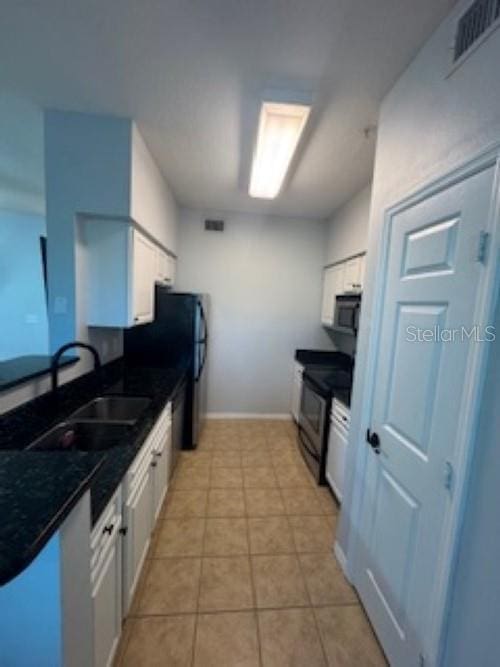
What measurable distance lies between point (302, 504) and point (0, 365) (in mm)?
2347

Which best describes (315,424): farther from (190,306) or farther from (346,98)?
(346,98)

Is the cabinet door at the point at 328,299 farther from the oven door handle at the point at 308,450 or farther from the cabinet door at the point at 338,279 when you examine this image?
the oven door handle at the point at 308,450

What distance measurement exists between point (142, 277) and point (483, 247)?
2.18 metres

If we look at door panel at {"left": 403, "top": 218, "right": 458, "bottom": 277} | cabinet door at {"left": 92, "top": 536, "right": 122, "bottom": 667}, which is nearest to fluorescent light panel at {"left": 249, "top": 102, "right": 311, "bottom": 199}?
door panel at {"left": 403, "top": 218, "right": 458, "bottom": 277}

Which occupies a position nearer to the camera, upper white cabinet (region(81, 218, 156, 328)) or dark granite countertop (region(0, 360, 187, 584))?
dark granite countertop (region(0, 360, 187, 584))

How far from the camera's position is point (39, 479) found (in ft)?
2.42

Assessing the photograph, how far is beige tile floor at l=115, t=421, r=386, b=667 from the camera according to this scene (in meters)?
1.43

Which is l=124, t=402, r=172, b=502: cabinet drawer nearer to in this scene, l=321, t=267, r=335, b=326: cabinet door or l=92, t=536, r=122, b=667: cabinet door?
l=92, t=536, r=122, b=667: cabinet door

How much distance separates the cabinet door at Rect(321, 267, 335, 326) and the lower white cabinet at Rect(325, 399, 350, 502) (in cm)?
142

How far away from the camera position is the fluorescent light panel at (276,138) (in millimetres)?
1708

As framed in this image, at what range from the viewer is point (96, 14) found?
1.25 metres

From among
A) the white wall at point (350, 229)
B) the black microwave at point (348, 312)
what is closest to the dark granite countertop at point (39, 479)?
the black microwave at point (348, 312)

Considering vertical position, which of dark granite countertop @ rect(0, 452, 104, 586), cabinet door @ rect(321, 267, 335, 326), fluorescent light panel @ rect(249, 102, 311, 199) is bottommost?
dark granite countertop @ rect(0, 452, 104, 586)

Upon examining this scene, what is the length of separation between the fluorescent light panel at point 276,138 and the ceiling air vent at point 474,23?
0.72m
